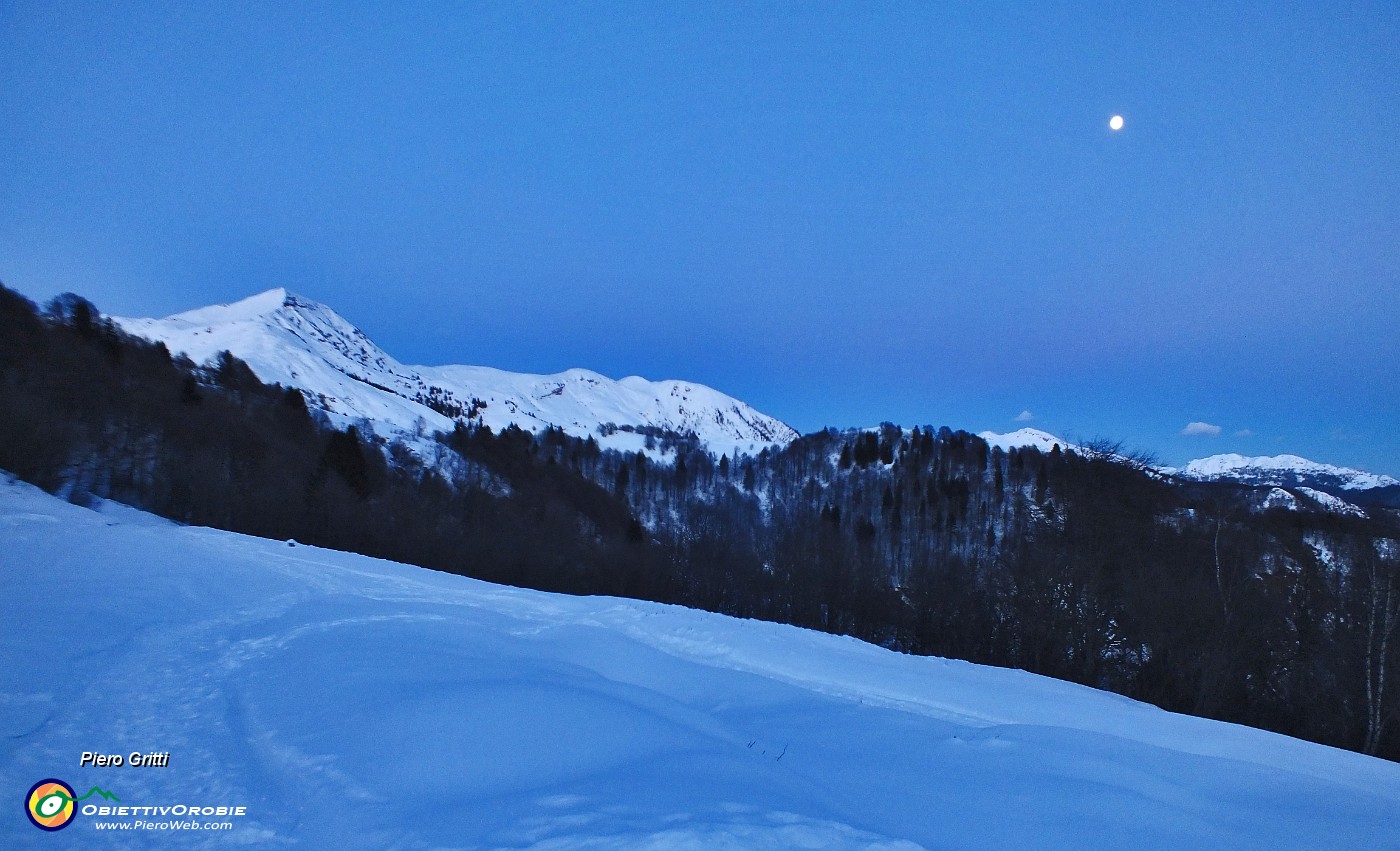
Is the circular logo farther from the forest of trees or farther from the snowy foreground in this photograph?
the forest of trees

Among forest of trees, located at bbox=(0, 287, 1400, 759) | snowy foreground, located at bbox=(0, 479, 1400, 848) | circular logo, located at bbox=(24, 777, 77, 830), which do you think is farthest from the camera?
forest of trees, located at bbox=(0, 287, 1400, 759)

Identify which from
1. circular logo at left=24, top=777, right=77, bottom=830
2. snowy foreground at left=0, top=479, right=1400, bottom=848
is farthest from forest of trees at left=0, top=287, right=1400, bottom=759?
circular logo at left=24, top=777, right=77, bottom=830

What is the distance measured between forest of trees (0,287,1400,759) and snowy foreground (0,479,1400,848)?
A: 20.9 meters

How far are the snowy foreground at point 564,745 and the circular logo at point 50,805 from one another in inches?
3.3

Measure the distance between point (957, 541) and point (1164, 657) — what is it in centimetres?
5095

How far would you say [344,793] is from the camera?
14.8 feet

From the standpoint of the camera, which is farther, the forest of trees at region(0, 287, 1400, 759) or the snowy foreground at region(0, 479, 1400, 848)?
the forest of trees at region(0, 287, 1400, 759)

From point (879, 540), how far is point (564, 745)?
3205 inches

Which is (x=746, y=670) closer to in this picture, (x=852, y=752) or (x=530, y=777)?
(x=852, y=752)

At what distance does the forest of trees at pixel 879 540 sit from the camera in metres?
24.0

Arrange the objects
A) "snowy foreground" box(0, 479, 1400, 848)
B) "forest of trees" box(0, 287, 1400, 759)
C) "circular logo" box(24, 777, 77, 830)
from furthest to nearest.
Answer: "forest of trees" box(0, 287, 1400, 759) → "snowy foreground" box(0, 479, 1400, 848) → "circular logo" box(24, 777, 77, 830)

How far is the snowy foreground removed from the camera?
4383 millimetres

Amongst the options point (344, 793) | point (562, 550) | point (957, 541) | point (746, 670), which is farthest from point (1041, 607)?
point (957, 541)

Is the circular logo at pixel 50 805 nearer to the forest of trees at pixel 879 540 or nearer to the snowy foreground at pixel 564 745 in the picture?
the snowy foreground at pixel 564 745
